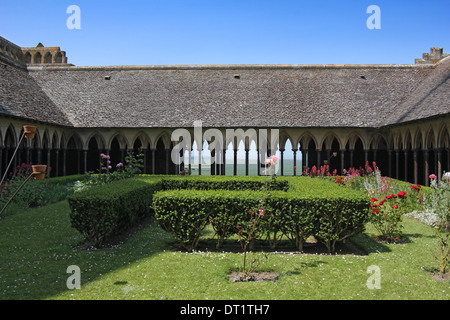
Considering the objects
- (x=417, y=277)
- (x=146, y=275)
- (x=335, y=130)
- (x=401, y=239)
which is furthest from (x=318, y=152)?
(x=146, y=275)

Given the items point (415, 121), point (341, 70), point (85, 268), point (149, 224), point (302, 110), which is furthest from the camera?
point (341, 70)

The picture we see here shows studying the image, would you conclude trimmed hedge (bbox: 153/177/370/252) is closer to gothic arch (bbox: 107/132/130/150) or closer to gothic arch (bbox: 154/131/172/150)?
gothic arch (bbox: 154/131/172/150)

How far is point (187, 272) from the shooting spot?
6320 millimetres

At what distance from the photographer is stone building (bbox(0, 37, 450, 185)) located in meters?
18.9

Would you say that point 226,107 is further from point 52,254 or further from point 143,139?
point 52,254

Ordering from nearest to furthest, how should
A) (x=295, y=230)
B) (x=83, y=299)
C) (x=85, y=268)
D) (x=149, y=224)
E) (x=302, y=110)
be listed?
(x=83, y=299)
(x=85, y=268)
(x=295, y=230)
(x=149, y=224)
(x=302, y=110)

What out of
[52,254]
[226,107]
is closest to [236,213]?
[52,254]

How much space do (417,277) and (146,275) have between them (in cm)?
458

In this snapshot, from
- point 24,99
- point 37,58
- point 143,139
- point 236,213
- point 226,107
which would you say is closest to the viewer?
point 236,213

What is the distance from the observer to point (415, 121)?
15195 mm

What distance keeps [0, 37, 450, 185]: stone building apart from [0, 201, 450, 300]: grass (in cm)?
1065

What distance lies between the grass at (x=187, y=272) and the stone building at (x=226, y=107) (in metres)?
10.6

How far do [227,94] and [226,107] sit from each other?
1.47m
